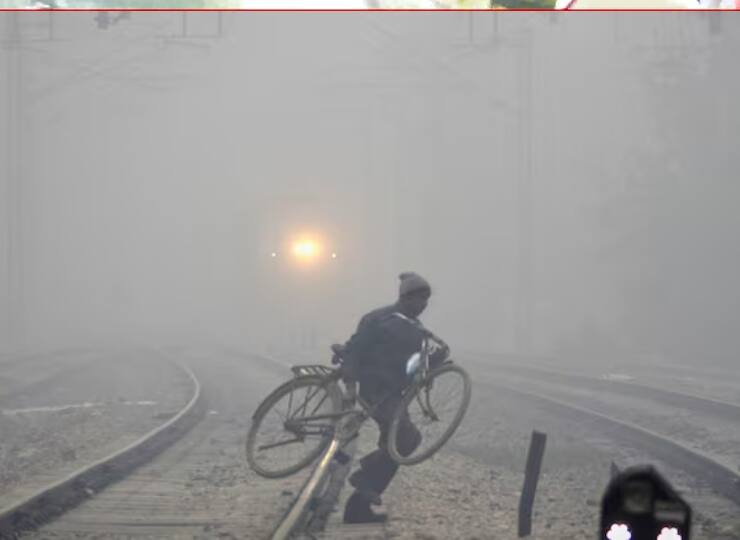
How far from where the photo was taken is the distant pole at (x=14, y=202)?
41.1 metres

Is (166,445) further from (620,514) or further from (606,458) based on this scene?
(620,514)

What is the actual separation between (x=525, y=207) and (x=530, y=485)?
29622mm

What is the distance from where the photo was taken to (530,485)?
21.5ft

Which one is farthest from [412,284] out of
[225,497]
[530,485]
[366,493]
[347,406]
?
[225,497]

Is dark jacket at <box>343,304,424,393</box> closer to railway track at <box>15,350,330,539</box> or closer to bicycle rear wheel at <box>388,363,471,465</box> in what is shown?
bicycle rear wheel at <box>388,363,471,465</box>

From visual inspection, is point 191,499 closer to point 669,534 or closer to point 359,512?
point 359,512

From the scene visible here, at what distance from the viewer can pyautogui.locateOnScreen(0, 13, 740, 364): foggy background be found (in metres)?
36.7

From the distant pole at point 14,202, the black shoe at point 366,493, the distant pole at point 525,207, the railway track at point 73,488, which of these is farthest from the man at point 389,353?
the distant pole at point 14,202

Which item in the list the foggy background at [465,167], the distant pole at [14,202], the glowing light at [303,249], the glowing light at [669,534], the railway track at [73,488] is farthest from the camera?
the glowing light at [303,249]

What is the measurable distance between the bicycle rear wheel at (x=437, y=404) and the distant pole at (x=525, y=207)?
94.4 ft

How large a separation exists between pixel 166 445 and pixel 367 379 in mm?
6288

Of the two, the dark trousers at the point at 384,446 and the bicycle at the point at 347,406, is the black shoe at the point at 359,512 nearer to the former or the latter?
the dark trousers at the point at 384,446

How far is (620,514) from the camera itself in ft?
5.91

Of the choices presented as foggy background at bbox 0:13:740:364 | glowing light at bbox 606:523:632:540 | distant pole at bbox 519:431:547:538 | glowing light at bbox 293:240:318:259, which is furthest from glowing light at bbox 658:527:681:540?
glowing light at bbox 293:240:318:259
